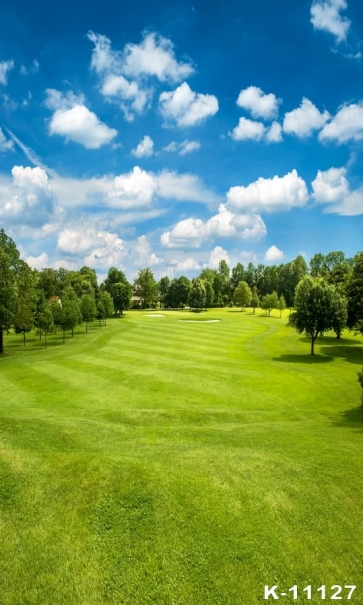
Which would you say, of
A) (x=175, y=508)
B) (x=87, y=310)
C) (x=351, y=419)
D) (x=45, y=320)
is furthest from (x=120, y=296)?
(x=175, y=508)

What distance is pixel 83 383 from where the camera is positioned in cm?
2764

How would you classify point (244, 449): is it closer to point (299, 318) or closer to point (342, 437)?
point (342, 437)

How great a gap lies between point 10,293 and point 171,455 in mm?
35894

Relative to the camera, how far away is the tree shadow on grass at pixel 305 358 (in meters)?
40.4

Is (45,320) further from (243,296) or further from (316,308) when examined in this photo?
(243,296)

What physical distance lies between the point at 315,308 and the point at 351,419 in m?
24.5

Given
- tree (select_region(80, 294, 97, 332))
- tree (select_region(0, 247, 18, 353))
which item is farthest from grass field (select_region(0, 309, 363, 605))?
tree (select_region(80, 294, 97, 332))

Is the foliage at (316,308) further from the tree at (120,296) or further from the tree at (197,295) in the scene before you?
Answer: the tree at (197,295)

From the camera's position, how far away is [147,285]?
137 m

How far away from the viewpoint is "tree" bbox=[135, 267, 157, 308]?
5408 inches

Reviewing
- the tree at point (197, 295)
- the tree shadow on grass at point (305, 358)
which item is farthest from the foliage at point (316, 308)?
the tree at point (197, 295)

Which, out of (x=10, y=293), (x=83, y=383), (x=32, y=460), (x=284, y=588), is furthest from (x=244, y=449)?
(x=10, y=293)

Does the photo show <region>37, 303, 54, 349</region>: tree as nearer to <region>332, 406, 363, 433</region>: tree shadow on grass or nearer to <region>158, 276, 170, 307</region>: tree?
<region>332, 406, 363, 433</region>: tree shadow on grass

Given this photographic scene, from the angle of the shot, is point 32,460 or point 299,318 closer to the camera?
point 32,460
